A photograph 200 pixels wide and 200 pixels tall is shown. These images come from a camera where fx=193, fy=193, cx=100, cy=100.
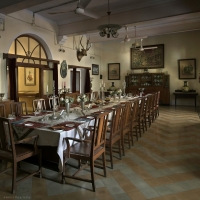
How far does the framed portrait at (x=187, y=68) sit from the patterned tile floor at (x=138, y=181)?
23.6 feet

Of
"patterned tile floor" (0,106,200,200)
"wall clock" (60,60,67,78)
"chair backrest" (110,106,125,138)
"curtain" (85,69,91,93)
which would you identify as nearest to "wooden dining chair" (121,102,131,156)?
"chair backrest" (110,106,125,138)

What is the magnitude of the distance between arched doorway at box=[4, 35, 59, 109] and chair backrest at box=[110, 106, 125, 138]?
3.71 meters

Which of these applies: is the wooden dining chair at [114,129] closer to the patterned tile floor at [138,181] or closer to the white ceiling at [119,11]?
the patterned tile floor at [138,181]

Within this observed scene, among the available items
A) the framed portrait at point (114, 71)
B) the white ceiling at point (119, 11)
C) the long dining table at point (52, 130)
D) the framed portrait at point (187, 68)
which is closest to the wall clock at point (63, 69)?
the white ceiling at point (119, 11)

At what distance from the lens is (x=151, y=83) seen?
1067cm

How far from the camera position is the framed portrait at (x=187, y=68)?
10023mm

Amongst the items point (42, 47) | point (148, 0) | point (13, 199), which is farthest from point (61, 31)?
point (13, 199)

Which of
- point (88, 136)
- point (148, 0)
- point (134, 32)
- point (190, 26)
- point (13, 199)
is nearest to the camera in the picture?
point (13, 199)

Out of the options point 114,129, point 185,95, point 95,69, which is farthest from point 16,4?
point 185,95

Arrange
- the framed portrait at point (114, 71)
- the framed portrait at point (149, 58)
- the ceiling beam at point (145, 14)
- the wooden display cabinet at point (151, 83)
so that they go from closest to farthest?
the ceiling beam at point (145, 14), the wooden display cabinet at point (151, 83), the framed portrait at point (149, 58), the framed portrait at point (114, 71)

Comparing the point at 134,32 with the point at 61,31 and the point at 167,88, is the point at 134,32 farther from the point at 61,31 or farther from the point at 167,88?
the point at 167,88

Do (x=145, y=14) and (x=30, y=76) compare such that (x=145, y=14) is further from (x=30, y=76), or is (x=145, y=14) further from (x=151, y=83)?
(x=151, y=83)

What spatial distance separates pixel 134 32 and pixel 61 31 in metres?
3.06

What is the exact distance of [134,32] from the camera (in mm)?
8219
